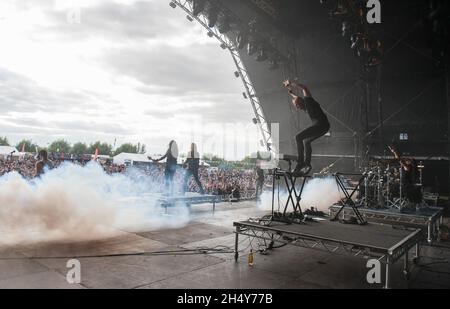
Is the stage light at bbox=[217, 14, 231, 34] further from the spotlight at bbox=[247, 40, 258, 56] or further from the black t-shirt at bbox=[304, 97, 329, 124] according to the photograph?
the black t-shirt at bbox=[304, 97, 329, 124]

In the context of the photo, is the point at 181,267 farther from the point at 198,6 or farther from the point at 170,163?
the point at 198,6

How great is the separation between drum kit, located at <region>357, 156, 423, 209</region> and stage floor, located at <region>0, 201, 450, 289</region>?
3.62 m

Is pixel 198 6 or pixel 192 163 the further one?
pixel 198 6

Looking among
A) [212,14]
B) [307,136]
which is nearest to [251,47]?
[212,14]

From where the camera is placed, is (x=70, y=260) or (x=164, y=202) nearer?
(x=70, y=260)

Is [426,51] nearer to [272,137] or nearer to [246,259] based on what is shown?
[272,137]

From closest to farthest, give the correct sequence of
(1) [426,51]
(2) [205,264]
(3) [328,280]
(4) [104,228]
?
(3) [328,280]
(2) [205,264]
(4) [104,228]
(1) [426,51]

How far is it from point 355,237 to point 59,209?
6.59 m

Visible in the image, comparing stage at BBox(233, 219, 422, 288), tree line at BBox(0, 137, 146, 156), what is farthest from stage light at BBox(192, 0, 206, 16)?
tree line at BBox(0, 137, 146, 156)

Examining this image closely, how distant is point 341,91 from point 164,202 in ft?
43.6

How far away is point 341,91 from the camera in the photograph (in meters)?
18.2

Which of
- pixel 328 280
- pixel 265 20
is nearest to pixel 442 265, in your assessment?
pixel 328 280

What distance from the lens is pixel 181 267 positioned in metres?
5.49

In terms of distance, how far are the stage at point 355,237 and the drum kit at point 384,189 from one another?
4.92 m
